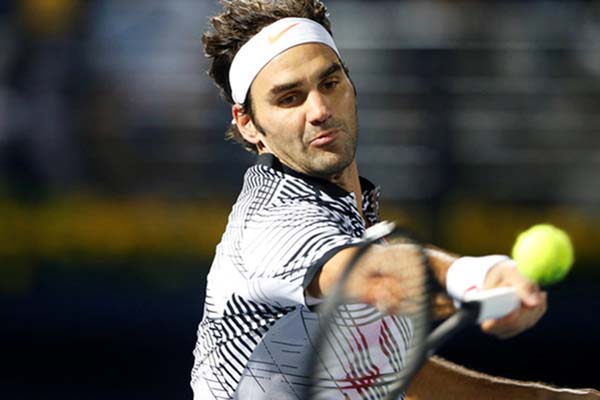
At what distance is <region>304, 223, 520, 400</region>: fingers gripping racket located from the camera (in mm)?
3127

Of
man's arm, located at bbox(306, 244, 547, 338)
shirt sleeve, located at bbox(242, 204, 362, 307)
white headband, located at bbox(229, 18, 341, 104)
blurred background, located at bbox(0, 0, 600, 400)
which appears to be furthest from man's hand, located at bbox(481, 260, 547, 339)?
blurred background, located at bbox(0, 0, 600, 400)

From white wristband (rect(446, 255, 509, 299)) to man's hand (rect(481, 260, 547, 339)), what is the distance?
2 centimetres

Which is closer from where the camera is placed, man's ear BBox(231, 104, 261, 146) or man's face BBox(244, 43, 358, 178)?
man's face BBox(244, 43, 358, 178)

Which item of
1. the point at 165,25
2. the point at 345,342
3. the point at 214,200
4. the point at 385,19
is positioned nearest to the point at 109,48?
the point at 165,25

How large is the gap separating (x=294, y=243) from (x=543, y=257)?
2.04 ft

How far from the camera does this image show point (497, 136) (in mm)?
7898

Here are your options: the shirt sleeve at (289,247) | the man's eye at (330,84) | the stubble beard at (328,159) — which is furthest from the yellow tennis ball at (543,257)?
the man's eye at (330,84)

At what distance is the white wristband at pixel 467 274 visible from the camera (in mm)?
3223

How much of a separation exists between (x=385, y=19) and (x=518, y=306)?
4896mm

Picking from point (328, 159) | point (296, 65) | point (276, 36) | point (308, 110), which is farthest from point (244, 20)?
point (328, 159)

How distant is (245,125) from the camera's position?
13.6ft

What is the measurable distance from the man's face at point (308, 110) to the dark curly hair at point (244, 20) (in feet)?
0.49

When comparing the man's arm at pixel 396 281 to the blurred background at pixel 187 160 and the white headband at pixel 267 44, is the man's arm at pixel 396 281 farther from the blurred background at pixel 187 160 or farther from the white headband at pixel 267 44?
the blurred background at pixel 187 160

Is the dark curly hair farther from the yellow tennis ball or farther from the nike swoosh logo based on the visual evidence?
the yellow tennis ball
